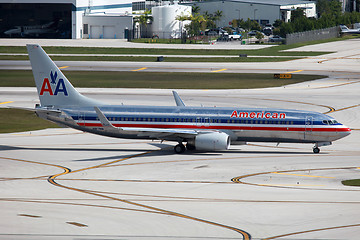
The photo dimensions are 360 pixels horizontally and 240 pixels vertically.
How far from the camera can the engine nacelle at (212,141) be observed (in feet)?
164

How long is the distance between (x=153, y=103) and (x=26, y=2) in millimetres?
104186

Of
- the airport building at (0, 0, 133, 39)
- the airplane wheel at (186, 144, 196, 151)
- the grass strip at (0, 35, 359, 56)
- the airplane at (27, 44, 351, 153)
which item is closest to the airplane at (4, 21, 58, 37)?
the airport building at (0, 0, 133, 39)

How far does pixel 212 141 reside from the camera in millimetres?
49969

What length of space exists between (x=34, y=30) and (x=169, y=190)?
144 meters

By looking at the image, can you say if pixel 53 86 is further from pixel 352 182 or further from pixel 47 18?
pixel 47 18

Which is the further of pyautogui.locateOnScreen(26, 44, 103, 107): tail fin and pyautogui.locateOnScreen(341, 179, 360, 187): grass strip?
pyautogui.locateOnScreen(26, 44, 103, 107): tail fin

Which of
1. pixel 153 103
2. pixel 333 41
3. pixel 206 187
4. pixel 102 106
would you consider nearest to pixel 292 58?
pixel 333 41

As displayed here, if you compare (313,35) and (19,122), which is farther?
(313,35)

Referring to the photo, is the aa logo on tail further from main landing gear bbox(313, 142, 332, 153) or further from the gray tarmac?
main landing gear bbox(313, 142, 332, 153)

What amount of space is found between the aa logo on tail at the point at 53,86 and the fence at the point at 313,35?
118867 mm

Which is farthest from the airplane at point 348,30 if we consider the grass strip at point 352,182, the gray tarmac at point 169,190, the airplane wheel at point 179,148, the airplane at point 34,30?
the grass strip at point 352,182

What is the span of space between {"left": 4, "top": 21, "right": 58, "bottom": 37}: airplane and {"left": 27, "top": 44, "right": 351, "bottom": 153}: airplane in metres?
123

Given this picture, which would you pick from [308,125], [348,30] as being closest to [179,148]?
[308,125]

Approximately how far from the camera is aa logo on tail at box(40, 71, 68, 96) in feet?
177
